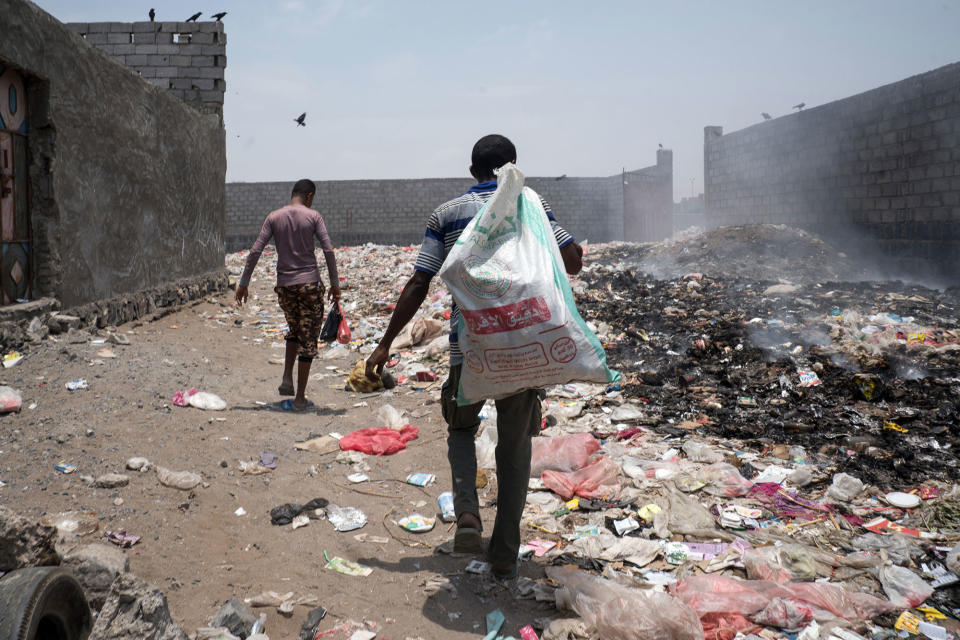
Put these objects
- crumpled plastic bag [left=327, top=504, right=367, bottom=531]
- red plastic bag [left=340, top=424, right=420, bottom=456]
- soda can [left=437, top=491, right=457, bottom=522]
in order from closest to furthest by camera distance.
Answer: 1. crumpled plastic bag [left=327, top=504, right=367, bottom=531]
2. soda can [left=437, top=491, right=457, bottom=522]
3. red plastic bag [left=340, top=424, right=420, bottom=456]

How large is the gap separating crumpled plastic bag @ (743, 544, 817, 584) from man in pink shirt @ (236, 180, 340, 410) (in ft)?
10.5

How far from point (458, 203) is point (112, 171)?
513 centimetres

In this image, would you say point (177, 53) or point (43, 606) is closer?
point (43, 606)

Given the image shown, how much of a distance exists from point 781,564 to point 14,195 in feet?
18.1

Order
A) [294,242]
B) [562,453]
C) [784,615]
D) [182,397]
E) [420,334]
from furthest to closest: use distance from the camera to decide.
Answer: [420,334] → [294,242] → [182,397] → [562,453] → [784,615]

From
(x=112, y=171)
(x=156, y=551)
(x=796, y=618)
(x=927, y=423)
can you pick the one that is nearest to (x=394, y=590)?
(x=156, y=551)

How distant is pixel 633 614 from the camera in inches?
78.2

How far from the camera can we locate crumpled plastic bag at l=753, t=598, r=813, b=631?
2078 millimetres

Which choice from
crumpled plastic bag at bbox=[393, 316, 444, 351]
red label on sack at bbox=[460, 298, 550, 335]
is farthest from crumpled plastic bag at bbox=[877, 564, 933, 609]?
crumpled plastic bag at bbox=[393, 316, 444, 351]

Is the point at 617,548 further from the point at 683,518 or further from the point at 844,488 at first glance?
the point at 844,488

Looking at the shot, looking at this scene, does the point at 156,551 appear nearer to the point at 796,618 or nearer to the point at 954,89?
the point at 796,618

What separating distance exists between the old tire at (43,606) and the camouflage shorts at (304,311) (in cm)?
314

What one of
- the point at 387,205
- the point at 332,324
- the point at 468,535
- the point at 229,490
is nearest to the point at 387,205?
the point at 387,205

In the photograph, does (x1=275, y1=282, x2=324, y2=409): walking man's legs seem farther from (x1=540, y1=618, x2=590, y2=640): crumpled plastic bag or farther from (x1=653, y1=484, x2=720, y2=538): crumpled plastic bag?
(x1=540, y1=618, x2=590, y2=640): crumpled plastic bag
